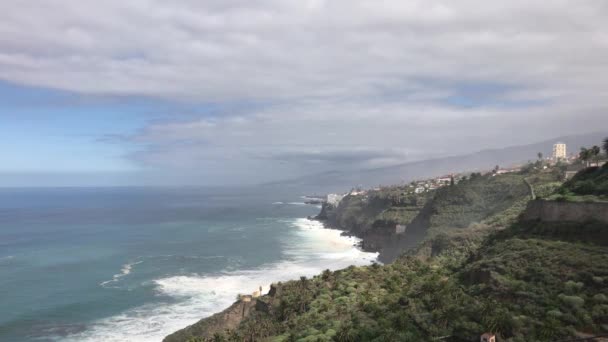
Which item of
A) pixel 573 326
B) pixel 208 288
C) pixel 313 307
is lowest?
pixel 208 288

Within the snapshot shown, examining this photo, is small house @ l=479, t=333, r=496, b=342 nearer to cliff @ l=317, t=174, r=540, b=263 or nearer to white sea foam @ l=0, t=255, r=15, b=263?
cliff @ l=317, t=174, r=540, b=263

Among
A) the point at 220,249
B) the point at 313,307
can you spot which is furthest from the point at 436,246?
the point at 220,249

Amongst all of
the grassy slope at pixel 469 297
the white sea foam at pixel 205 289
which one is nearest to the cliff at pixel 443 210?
the white sea foam at pixel 205 289

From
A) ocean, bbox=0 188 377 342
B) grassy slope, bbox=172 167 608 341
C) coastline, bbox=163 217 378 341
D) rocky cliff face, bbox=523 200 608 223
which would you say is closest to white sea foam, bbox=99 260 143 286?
ocean, bbox=0 188 377 342

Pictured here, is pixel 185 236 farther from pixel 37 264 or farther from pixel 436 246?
pixel 436 246

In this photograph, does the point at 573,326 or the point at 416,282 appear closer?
the point at 573,326

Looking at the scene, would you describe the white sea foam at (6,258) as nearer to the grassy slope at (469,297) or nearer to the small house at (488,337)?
the grassy slope at (469,297)
